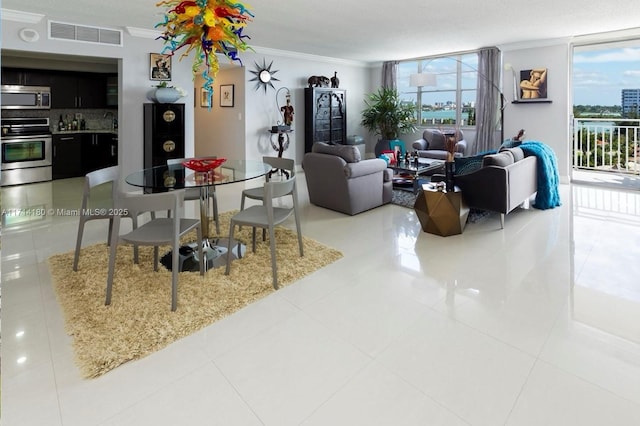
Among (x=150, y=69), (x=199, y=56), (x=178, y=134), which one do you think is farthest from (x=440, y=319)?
(x=150, y=69)

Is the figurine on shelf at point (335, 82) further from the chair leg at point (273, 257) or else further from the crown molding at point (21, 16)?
the chair leg at point (273, 257)

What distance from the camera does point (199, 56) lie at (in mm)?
2953

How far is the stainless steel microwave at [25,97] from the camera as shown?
676 cm

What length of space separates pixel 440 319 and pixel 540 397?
2.46 feet

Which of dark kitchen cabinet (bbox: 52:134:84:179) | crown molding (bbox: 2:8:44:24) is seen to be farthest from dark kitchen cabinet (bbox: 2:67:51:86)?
crown molding (bbox: 2:8:44:24)

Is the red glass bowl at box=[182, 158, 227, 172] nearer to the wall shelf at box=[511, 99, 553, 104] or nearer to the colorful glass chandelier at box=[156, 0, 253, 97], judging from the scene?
the colorful glass chandelier at box=[156, 0, 253, 97]

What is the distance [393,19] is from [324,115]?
3.29 metres

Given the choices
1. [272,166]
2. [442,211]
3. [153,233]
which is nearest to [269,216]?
[153,233]

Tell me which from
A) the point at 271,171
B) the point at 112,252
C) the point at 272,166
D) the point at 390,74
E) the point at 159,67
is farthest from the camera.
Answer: the point at 390,74

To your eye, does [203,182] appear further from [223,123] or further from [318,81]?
[318,81]

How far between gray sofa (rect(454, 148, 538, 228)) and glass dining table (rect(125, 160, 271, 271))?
2305 mm

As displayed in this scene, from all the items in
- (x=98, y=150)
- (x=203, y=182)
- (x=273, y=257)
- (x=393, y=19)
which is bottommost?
(x=273, y=257)

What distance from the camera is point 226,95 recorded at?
8.00m

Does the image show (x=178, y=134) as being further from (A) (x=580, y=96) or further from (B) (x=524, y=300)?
(A) (x=580, y=96)
